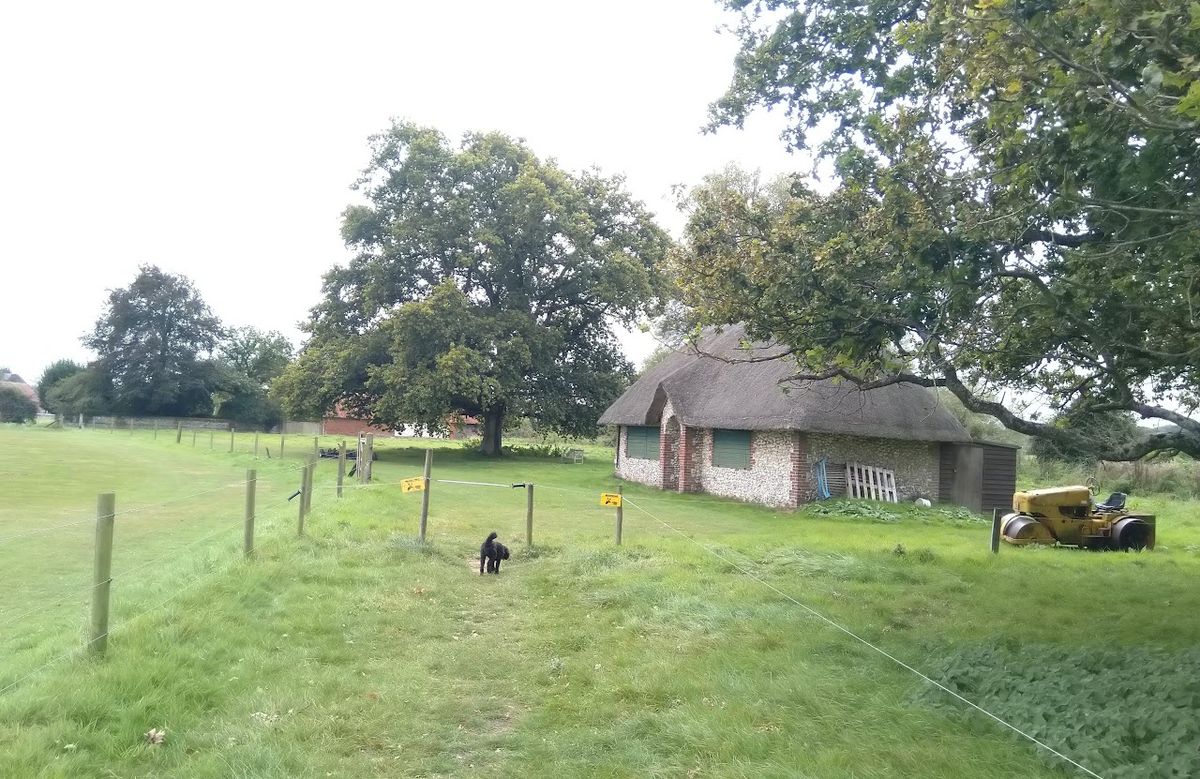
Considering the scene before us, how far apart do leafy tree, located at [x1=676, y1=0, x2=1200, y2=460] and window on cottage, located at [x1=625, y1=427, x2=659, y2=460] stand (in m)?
18.3

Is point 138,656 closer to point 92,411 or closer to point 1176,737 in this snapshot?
point 1176,737

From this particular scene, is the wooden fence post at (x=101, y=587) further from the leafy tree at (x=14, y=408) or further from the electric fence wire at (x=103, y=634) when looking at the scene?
the leafy tree at (x=14, y=408)

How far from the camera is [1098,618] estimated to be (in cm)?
937

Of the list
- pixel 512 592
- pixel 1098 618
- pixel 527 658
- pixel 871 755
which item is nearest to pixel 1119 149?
pixel 871 755

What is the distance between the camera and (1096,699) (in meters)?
5.64

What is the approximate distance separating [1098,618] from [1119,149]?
5.41 m

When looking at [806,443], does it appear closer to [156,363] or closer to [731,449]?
[731,449]

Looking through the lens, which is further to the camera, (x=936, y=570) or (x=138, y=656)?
(x=936, y=570)

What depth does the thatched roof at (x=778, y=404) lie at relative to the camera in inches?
929

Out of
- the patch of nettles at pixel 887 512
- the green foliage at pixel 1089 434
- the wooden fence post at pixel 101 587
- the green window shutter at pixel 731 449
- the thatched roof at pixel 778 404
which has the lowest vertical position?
the patch of nettles at pixel 887 512

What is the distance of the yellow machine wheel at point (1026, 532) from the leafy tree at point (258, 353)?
71.8 meters

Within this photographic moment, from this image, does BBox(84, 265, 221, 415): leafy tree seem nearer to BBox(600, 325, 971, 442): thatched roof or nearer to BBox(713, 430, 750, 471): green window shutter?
BBox(600, 325, 971, 442): thatched roof

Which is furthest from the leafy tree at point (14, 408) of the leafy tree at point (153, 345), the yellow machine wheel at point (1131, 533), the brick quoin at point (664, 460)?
the yellow machine wheel at point (1131, 533)

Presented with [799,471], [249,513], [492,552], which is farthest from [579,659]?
[799,471]
